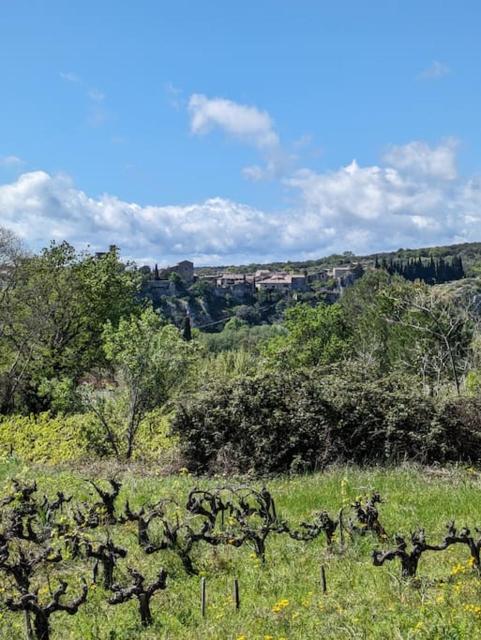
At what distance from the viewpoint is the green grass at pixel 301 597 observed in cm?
407

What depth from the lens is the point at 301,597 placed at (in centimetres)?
482

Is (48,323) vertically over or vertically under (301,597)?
over

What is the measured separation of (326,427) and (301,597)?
672 cm

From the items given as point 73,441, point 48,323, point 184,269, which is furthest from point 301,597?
point 184,269

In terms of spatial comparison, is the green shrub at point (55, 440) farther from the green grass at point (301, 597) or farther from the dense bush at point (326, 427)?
the green grass at point (301, 597)

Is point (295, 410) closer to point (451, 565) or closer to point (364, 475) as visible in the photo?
point (364, 475)

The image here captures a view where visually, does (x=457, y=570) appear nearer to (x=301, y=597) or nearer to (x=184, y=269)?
(x=301, y=597)

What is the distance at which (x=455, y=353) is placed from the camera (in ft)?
79.5

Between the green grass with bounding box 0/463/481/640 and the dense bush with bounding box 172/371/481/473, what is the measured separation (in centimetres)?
374

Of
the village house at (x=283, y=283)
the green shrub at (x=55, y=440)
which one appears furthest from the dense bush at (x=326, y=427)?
the village house at (x=283, y=283)

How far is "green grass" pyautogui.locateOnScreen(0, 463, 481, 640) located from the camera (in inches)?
160

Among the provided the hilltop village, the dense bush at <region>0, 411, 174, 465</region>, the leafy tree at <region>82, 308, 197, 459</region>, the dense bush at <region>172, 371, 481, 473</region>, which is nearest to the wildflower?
the dense bush at <region>172, 371, 481, 473</region>

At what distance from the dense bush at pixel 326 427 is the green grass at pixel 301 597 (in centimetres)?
374

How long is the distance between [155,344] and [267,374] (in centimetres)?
309
